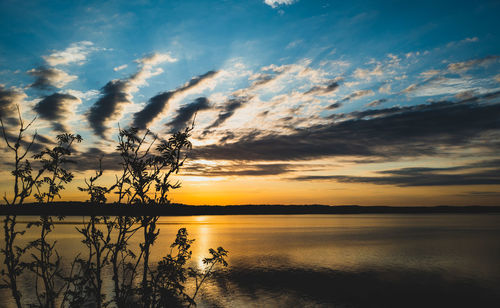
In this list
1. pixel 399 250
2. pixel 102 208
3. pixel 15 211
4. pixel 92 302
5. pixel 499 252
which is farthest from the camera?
pixel 399 250

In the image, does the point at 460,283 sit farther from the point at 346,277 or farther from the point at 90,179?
the point at 90,179

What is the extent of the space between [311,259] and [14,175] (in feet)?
138

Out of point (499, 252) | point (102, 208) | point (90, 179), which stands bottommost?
point (499, 252)

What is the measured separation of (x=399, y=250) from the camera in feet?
177

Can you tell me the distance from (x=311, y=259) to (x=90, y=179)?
4117 cm

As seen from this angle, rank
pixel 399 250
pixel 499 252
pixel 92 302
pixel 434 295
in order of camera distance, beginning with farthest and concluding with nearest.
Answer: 1. pixel 399 250
2. pixel 499 252
3. pixel 434 295
4. pixel 92 302

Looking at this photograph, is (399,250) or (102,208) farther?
(399,250)

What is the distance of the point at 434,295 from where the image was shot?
27172 millimetres

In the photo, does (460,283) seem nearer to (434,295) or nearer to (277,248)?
(434,295)

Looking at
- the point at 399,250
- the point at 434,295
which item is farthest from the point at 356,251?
the point at 434,295

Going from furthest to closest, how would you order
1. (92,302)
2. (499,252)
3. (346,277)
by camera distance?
(499,252), (346,277), (92,302)

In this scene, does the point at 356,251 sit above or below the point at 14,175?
below

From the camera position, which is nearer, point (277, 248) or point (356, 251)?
point (356, 251)

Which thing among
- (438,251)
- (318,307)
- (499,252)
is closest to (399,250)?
(438,251)
